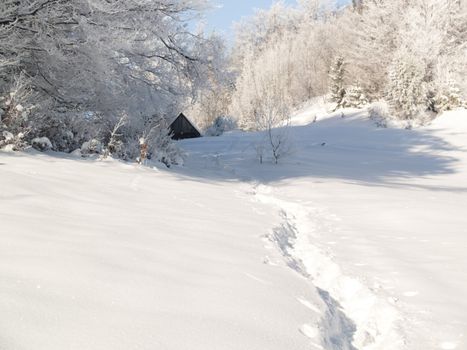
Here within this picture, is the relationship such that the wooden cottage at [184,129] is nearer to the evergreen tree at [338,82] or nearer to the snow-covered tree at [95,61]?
the evergreen tree at [338,82]

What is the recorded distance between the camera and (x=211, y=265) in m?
3.21

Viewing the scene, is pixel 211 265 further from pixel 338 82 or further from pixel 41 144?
pixel 338 82

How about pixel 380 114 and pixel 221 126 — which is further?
pixel 221 126

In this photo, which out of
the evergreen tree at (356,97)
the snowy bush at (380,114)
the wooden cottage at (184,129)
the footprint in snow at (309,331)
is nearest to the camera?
the footprint in snow at (309,331)

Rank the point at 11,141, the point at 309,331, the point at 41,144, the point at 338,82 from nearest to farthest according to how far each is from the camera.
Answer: the point at 309,331 < the point at 11,141 < the point at 41,144 < the point at 338,82

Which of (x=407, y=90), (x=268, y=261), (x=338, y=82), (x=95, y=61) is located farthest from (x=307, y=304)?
(x=338, y=82)

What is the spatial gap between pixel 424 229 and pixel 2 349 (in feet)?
16.3

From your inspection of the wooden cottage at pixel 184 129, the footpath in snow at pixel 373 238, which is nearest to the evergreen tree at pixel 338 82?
the wooden cottage at pixel 184 129

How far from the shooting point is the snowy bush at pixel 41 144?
7161 millimetres

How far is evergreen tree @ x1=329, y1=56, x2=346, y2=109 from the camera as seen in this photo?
31.0 m

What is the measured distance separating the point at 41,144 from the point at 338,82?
2621 centimetres

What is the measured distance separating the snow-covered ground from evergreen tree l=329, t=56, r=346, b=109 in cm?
2423

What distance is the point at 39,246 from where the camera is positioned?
2.75 m

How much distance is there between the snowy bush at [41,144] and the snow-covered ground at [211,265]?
424mm
